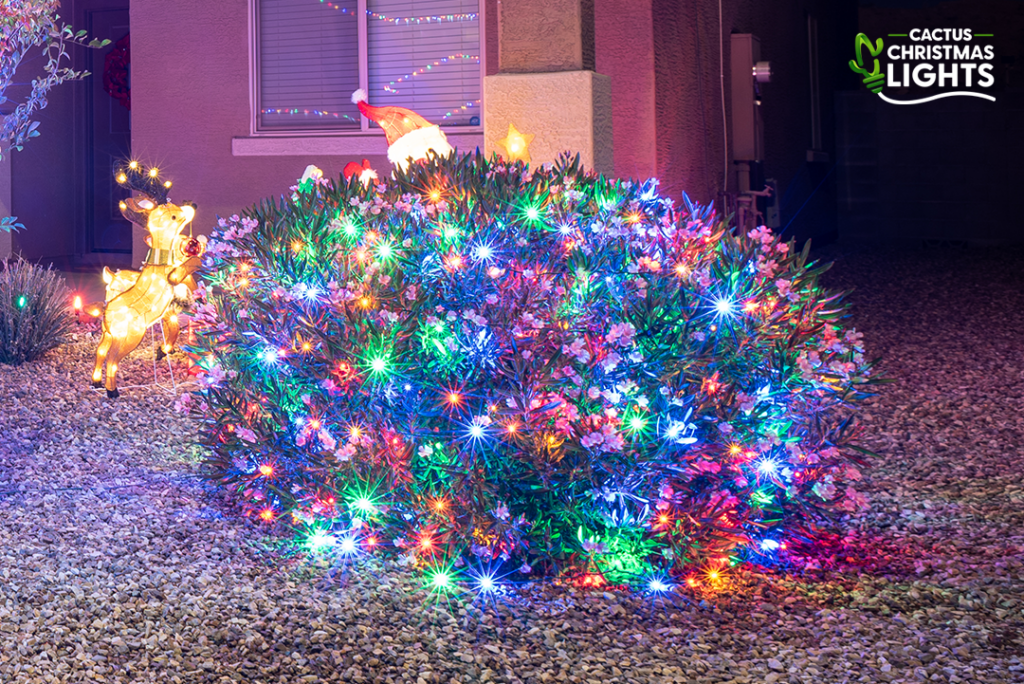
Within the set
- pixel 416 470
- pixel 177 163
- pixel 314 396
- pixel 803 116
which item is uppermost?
pixel 803 116

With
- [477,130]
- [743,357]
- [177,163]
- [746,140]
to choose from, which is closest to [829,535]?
[743,357]

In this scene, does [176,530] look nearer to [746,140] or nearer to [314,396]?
[314,396]

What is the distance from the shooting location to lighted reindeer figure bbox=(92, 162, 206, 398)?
20.8ft

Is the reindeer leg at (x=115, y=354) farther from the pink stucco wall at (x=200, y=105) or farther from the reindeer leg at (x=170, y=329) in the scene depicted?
the pink stucco wall at (x=200, y=105)

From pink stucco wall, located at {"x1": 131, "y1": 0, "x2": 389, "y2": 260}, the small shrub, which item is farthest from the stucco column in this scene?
pink stucco wall, located at {"x1": 131, "y1": 0, "x2": 389, "y2": 260}

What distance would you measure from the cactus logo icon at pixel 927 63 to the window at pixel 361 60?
7730mm

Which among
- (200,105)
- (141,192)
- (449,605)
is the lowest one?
(449,605)

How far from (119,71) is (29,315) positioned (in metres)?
5.38

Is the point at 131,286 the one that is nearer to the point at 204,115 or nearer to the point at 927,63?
the point at 204,115

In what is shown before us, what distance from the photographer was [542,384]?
11.4ft

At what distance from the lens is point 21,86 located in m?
12.0

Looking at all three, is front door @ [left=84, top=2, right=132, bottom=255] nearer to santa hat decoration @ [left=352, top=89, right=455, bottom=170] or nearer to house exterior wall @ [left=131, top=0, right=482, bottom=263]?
house exterior wall @ [left=131, top=0, right=482, bottom=263]

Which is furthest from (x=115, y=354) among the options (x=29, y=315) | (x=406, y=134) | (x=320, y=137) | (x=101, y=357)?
(x=320, y=137)

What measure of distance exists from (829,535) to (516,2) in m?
3.77
